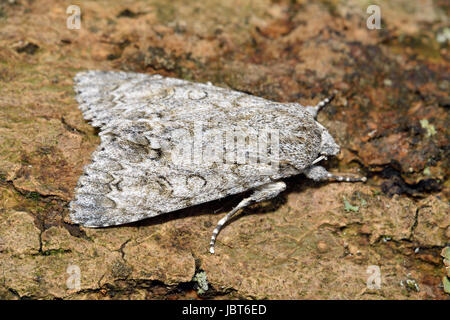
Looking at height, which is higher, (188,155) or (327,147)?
(327,147)

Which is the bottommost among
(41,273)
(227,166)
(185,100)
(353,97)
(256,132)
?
(41,273)

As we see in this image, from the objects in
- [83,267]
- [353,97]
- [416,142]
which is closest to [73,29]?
[83,267]

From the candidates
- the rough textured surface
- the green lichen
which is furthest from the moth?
the green lichen

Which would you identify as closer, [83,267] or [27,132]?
[83,267]

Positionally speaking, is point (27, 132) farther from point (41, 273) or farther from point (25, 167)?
point (41, 273)

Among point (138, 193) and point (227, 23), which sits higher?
point (227, 23)

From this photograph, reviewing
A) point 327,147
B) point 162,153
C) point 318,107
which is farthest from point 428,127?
point 162,153

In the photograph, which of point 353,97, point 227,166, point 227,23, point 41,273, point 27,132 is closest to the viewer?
point 41,273

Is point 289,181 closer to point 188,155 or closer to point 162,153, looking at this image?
point 188,155
